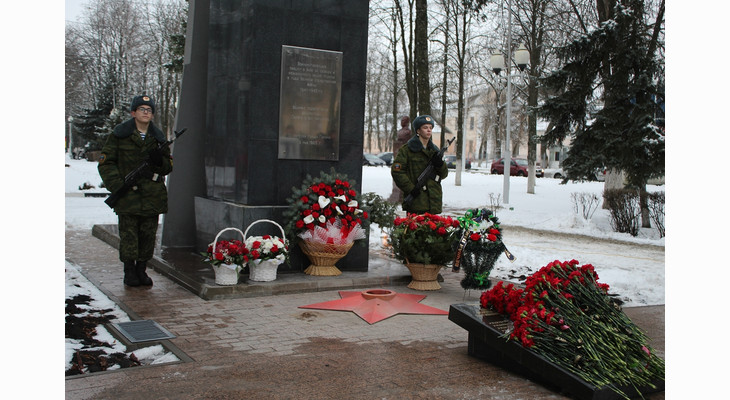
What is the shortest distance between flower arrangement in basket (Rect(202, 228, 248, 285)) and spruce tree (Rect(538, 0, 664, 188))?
935cm

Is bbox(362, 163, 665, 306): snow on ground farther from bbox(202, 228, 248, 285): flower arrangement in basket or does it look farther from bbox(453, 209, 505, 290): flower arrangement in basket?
bbox(202, 228, 248, 285): flower arrangement in basket

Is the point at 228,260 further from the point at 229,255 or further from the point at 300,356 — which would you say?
the point at 300,356

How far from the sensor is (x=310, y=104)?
806cm

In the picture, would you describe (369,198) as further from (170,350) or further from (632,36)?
(632,36)

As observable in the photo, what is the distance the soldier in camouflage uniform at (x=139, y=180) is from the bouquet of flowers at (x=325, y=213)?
146cm

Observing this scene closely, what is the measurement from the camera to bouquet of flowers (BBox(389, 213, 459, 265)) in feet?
24.3

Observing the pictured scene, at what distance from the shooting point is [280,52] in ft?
25.8

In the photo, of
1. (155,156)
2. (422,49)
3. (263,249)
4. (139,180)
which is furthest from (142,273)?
(422,49)

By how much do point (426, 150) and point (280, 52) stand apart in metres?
2.17

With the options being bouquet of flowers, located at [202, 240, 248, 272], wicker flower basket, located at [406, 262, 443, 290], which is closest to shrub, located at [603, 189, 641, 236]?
wicker flower basket, located at [406, 262, 443, 290]

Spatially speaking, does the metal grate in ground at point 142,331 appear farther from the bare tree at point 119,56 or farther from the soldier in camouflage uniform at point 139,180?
the bare tree at point 119,56

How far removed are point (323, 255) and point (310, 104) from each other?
1.81 m

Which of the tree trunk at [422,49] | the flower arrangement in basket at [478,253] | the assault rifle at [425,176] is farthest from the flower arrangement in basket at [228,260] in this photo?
the tree trunk at [422,49]

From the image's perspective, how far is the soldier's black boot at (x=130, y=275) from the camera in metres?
7.43
